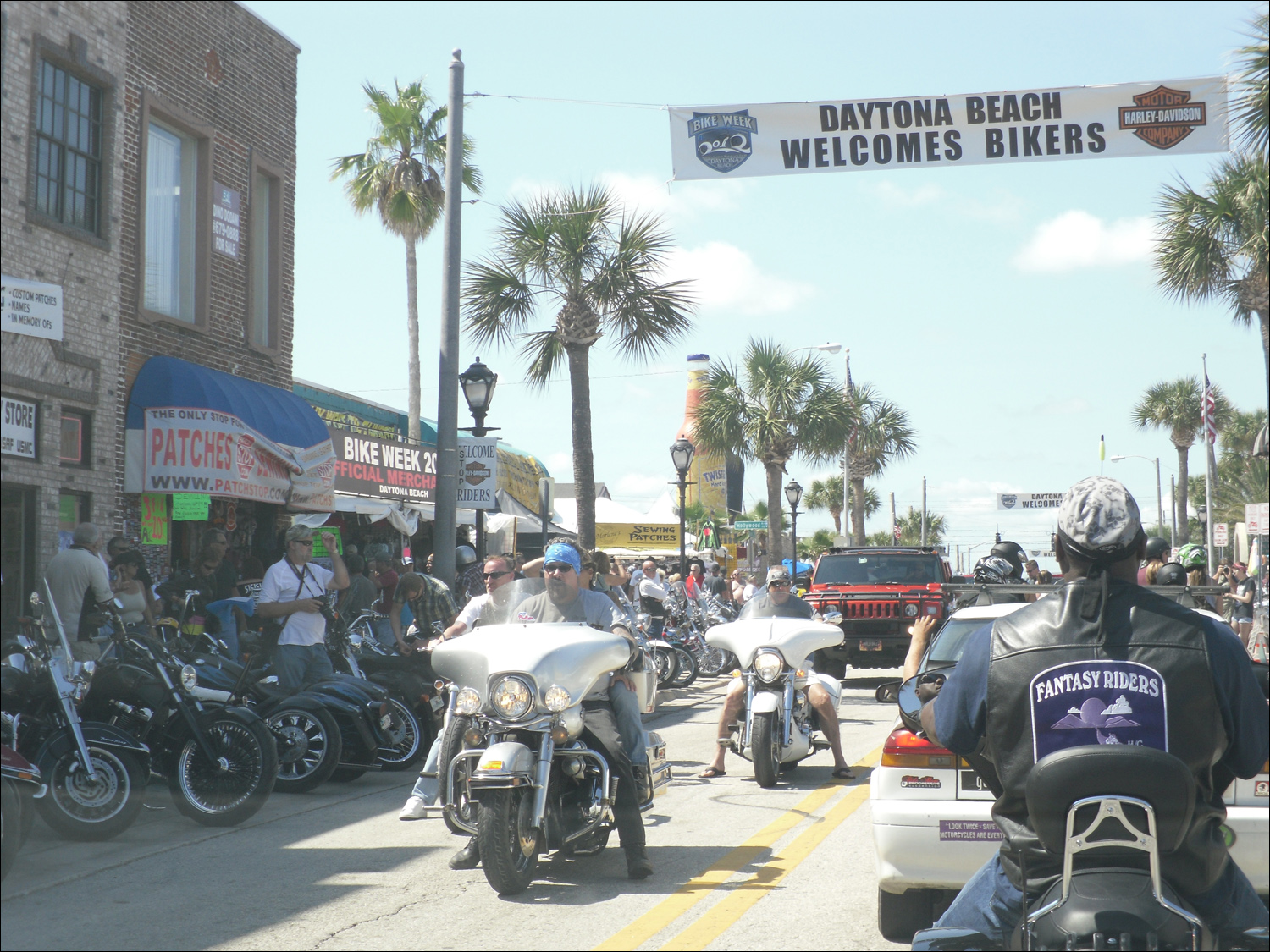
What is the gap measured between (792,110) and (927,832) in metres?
9.26

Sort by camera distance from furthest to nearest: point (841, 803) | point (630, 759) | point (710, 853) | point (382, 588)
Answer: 1. point (382, 588)
2. point (841, 803)
3. point (710, 853)
4. point (630, 759)

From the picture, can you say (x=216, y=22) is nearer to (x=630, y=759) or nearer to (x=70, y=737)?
(x=70, y=737)

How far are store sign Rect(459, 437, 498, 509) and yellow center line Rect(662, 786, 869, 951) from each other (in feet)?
24.0

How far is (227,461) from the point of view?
14734mm

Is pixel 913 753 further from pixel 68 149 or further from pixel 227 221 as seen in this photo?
pixel 227 221

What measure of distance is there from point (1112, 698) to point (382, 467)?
2169 centimetres

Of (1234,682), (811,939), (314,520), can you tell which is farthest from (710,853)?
(314,520)

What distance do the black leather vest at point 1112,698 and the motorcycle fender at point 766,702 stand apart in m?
6.86

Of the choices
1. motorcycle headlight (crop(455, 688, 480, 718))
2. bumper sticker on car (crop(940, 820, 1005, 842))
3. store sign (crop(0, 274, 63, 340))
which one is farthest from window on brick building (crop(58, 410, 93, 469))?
bumper sticker on car (crop(940, 820, 1005, 842))

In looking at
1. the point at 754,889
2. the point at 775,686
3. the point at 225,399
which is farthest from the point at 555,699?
the point at 225,399

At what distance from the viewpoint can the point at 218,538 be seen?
13.6 m

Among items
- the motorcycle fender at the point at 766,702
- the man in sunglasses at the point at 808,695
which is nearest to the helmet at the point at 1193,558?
the man in sunglasses at the point at 808,695

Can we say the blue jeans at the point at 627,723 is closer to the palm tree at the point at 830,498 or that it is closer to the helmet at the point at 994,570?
the helmet at the point at 994,570

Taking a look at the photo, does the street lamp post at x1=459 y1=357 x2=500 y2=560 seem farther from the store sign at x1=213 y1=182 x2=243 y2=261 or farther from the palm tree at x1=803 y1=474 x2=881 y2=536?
the palm tree at x1=803 y1=474 x2=881 y2=536
